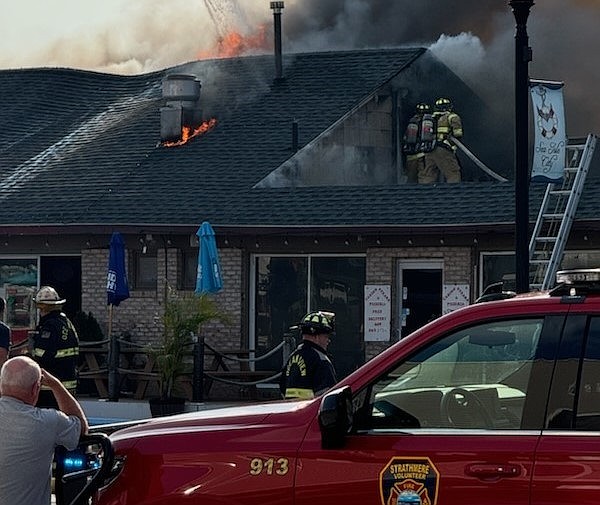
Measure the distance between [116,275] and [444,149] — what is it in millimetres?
7297

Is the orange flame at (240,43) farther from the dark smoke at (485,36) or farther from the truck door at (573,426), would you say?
the truck door at (573,426)

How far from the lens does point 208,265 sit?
65.4 ft

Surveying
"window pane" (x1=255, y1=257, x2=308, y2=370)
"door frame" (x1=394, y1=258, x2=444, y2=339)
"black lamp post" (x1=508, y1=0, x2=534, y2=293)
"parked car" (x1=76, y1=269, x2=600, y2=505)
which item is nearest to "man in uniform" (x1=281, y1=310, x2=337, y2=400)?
"black lamp post" (x1=508, y1=0, x2=534, y2=293)

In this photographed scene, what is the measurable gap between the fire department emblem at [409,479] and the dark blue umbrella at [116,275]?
49.1ft

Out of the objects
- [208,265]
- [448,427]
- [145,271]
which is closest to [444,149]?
[145,271]

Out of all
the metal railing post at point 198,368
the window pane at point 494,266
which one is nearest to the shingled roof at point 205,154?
the window pane at point 494,266

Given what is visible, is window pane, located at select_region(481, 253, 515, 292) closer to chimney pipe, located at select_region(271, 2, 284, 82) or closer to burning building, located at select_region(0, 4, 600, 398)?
burning building, located at select_region(0, 4, 600, 398)

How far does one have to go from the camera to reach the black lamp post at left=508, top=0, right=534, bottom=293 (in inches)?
466

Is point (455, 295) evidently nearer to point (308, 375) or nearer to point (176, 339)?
point (176, 339)

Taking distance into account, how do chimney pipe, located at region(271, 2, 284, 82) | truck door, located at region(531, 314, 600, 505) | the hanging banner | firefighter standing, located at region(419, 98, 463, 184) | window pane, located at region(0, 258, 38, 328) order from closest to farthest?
1. truck door, located at region(531, 314, 600, 505)
2. the hanging banner
3. window pane, located at region(0, 258, 38, 328)
4. firefighter standing, located at region(419, 98, 463, 184)
5. chimney pipe, located at region(271, 2, 284, 82)

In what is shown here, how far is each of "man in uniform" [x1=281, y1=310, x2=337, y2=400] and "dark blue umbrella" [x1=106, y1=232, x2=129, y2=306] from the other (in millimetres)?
11162

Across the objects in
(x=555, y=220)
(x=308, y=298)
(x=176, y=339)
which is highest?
(x=555, y=220)

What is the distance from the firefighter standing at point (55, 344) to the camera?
39.0ft

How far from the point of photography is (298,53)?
2792 cm
